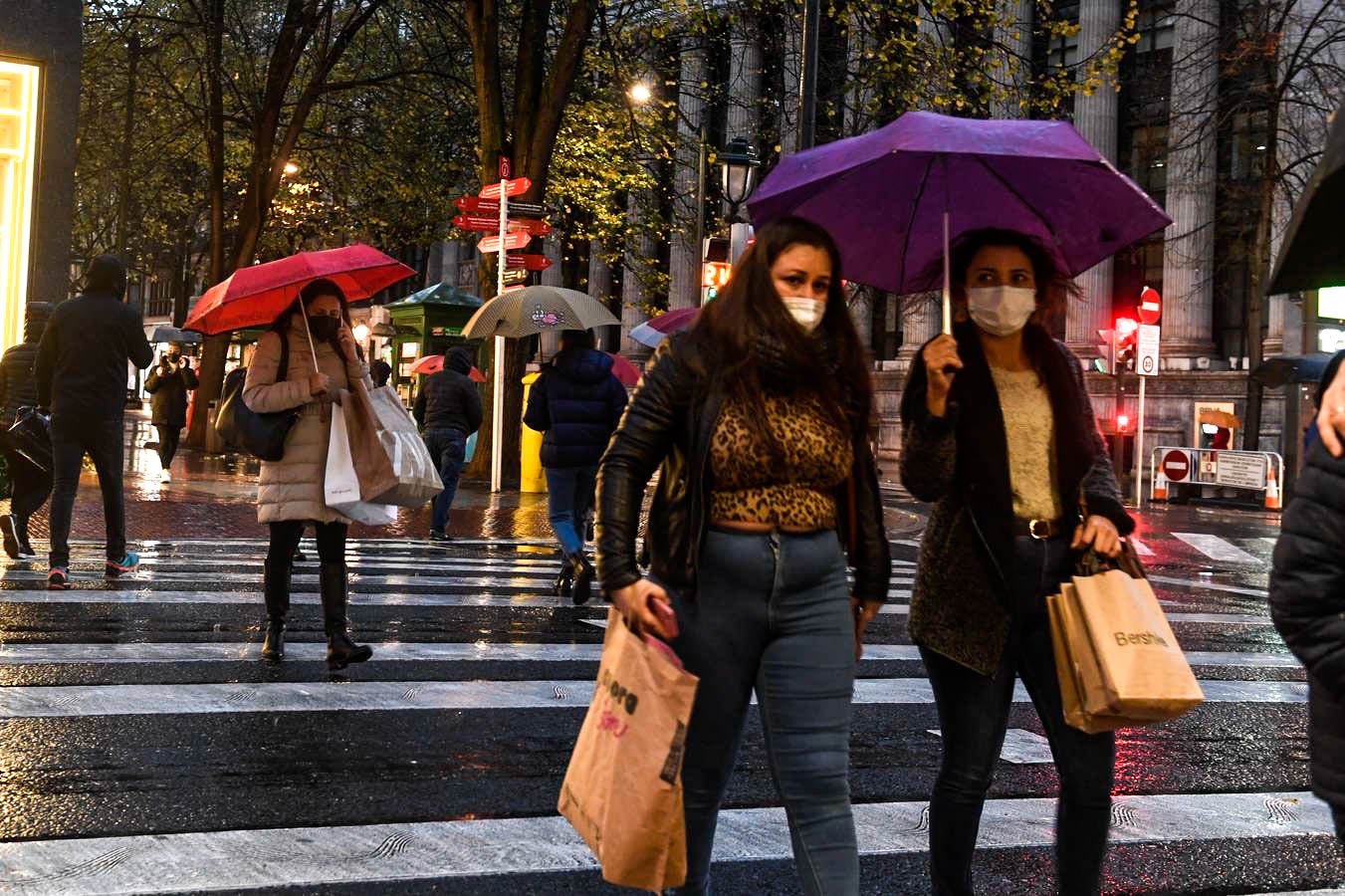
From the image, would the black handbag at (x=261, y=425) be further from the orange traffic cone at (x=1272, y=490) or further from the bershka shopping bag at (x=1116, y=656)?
the orange traffic cone at (x=1272, y=490)

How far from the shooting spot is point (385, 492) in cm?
720

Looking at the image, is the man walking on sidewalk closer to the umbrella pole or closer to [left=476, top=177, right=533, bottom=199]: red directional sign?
the umbrella pole

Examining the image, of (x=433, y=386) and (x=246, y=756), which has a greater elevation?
(x=433, y=386)

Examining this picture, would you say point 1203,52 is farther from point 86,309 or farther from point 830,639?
point 830,639

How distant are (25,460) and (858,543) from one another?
9.40m

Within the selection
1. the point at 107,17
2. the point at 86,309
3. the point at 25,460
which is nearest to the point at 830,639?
the point at 86,309

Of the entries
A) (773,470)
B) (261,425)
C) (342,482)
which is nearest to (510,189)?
(261,425)

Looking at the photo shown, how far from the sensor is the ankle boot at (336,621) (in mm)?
7234

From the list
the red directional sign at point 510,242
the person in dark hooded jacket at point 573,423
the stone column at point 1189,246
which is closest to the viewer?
the person in dark hooded jacket at point 573,423

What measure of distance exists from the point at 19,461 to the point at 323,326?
533 cm

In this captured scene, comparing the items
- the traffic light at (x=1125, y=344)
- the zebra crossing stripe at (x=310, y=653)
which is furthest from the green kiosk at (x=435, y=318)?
the zebra crossing stripe at (x=310, y=653)

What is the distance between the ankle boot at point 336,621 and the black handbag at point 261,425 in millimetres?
608

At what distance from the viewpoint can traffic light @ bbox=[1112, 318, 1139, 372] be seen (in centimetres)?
2703

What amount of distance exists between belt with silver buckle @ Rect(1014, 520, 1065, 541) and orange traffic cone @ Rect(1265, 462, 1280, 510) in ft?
84.2
